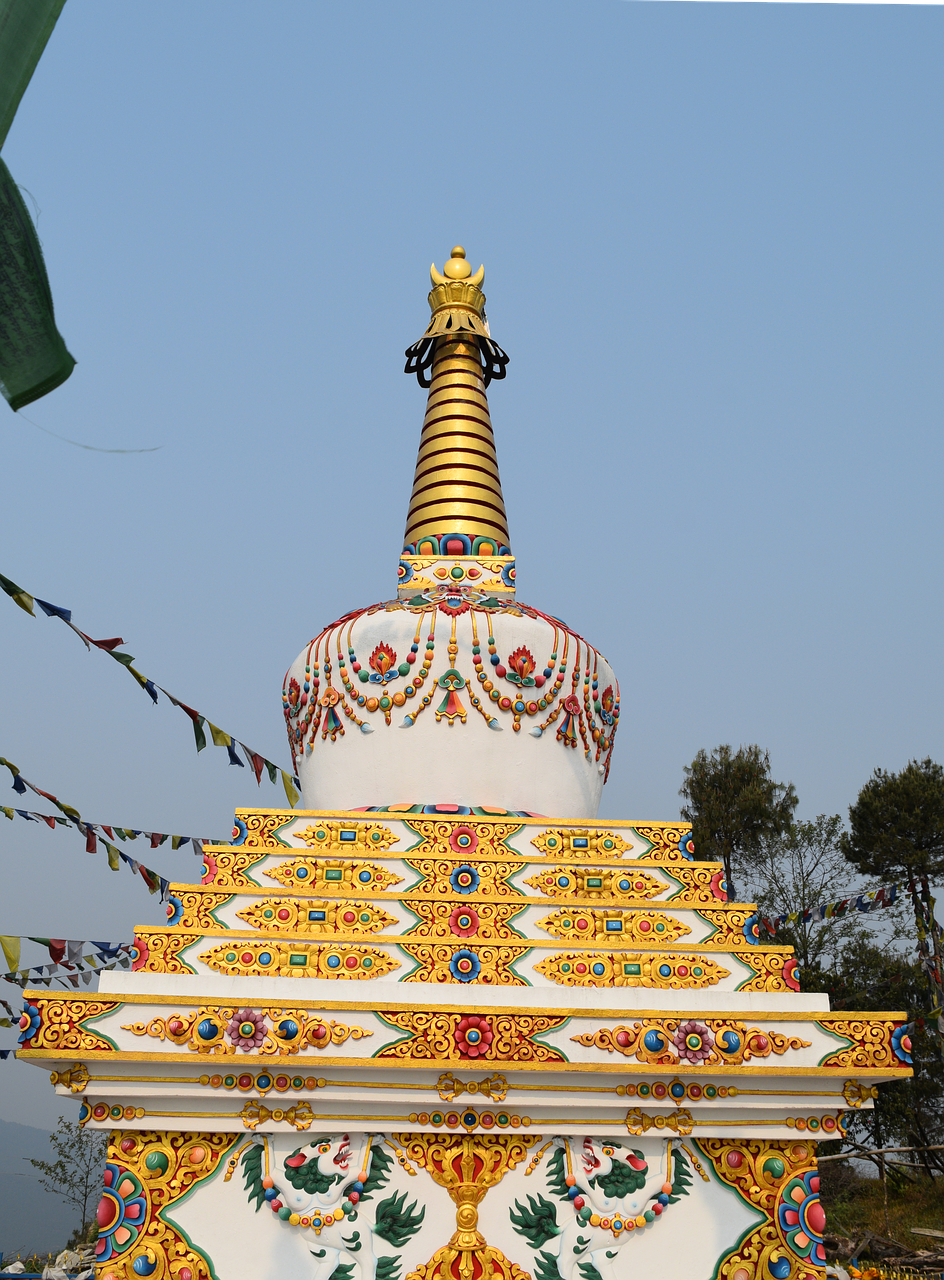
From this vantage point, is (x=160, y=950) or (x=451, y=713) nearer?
(x=160, y=950)

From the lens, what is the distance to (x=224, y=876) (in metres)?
6.68

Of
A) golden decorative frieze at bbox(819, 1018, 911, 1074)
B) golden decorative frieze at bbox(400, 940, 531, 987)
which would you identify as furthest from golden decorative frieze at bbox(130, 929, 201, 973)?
golden decorative frieze at bbox(819, 1018, 911, 1074)

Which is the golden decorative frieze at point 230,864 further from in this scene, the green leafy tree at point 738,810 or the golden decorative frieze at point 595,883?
the green leafy tree at point 738,810

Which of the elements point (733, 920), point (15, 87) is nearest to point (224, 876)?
point (733, 920)

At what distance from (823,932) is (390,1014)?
18678 millimetres

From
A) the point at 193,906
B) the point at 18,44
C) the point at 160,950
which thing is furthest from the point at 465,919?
the point at 18,44

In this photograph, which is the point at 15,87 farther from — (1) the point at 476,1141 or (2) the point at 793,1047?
(2) the point at 793,1047

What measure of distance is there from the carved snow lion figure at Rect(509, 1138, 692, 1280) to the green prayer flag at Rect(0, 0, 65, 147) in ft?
17.9

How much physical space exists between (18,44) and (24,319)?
1.48ft

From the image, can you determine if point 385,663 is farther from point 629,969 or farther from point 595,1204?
point 595,1204

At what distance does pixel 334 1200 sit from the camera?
5180 mm

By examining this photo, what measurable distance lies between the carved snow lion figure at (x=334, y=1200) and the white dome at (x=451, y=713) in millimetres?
3118

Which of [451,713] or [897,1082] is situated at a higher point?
[451,713]

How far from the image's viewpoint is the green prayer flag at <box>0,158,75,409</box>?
1.66 m
